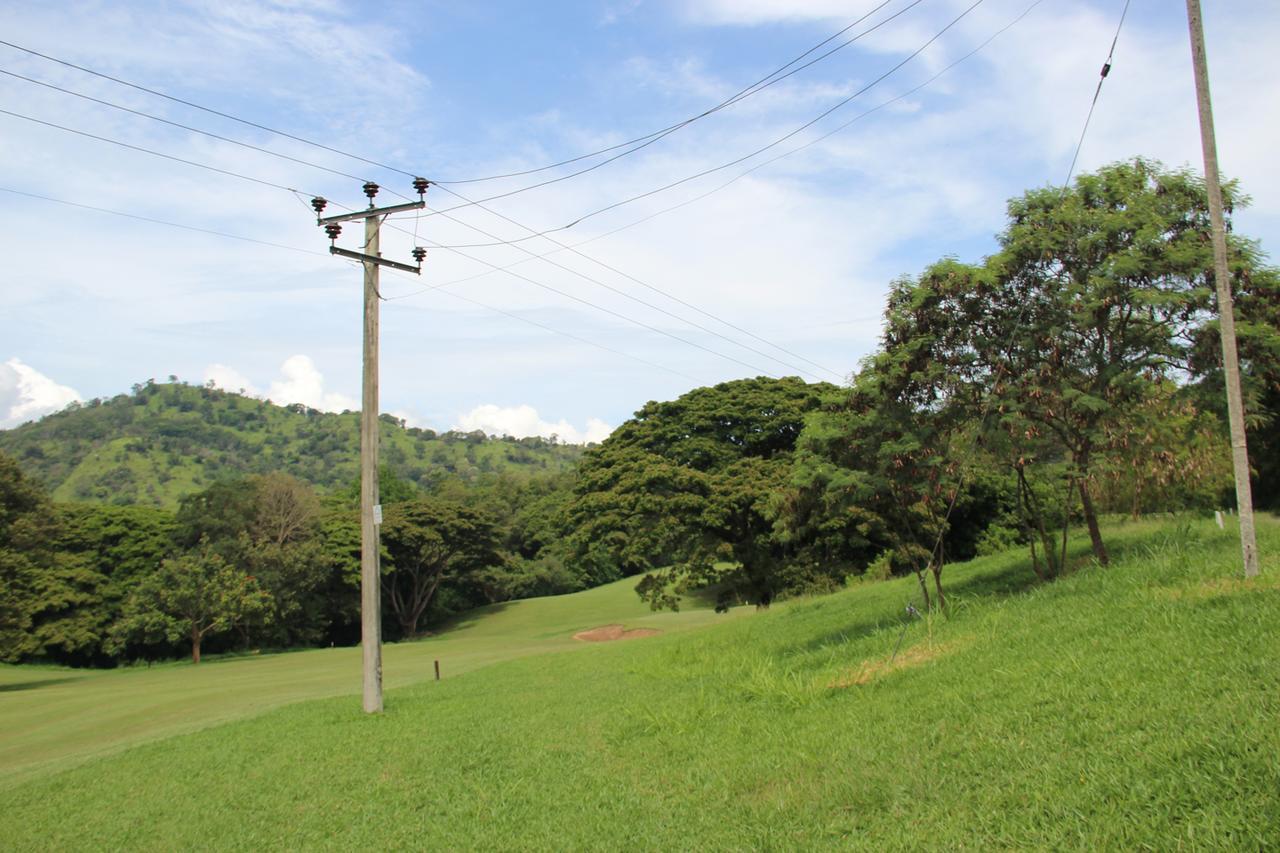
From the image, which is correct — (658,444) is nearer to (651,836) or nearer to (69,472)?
(651,836)

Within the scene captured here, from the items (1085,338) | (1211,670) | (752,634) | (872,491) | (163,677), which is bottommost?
(163,677)

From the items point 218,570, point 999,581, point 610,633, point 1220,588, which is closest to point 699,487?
point 999,581

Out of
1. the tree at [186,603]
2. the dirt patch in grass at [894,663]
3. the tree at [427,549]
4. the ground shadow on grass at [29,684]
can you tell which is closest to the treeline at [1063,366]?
the dirt patch in grass at [894,663]

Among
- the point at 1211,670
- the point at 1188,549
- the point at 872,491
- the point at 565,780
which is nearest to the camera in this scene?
the point at 1211,670

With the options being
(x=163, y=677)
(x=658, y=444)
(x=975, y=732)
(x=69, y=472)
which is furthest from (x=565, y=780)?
(x=69, y=472)

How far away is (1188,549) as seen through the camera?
44.4ft

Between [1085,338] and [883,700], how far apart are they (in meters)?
8.24

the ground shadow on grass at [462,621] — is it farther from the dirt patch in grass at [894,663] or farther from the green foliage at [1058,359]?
the dirt patch in grass at [894,663]

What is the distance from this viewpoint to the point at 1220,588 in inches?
375

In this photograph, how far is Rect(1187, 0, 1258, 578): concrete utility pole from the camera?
1012cm

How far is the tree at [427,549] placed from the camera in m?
55.3

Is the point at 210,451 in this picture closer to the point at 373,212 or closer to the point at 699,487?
the point at 699,487

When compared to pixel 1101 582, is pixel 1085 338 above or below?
above

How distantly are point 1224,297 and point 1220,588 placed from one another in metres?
3.45
